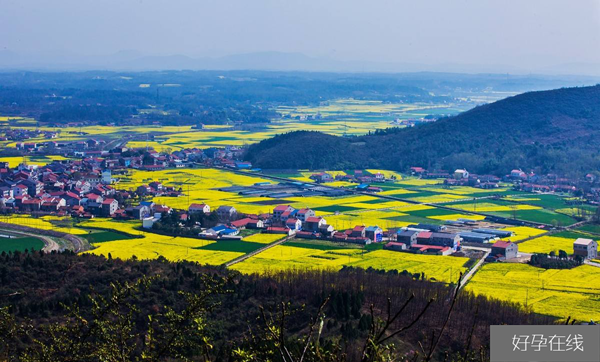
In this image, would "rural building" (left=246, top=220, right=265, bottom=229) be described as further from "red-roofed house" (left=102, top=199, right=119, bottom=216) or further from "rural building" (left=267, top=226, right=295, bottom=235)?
"red-roofed house" (left=102, top=199, right=119, bottom=216)

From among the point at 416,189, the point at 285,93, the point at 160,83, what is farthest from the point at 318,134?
the point at 160,83

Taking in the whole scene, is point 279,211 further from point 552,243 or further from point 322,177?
point 322,177

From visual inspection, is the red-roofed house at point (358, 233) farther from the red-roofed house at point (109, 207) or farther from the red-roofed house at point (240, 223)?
the red-roofed house at point (109, 207)

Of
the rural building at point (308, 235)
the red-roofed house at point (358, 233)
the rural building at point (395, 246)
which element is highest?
the red-roofed house at point (358, 233)

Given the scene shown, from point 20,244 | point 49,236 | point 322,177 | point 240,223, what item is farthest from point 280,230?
point 322,177

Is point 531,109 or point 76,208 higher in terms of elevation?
point 531,109

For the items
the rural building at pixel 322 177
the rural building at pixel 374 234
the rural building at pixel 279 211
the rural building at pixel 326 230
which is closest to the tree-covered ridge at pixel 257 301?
the rural building at pixel 374 234

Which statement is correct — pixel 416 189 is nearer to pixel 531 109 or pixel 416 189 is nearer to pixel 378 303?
pixel 531 109
